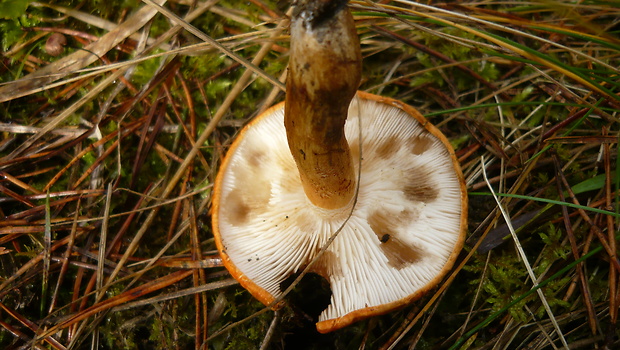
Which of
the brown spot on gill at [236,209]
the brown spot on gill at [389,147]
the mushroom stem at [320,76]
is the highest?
the mushroom stem at [320,76]

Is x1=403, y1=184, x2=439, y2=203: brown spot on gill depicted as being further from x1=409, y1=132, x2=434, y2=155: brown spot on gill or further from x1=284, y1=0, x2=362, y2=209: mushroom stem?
x1=284, y1=0, x2=362, y2=209: mushroom stem

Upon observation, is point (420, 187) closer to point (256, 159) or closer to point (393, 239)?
point (393, 239)

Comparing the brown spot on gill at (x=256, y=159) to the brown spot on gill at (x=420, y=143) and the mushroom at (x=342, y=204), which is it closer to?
the mushroom at (x=342, y=204)

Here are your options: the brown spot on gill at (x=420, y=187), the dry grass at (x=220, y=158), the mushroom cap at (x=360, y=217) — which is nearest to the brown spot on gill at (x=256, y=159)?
the mushroom cap at (x=360, y=217)

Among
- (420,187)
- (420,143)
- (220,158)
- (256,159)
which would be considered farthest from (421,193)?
(220,158)

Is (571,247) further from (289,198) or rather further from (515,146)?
(289,198)

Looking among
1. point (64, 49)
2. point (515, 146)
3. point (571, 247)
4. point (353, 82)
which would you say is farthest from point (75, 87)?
point (571, 247)
